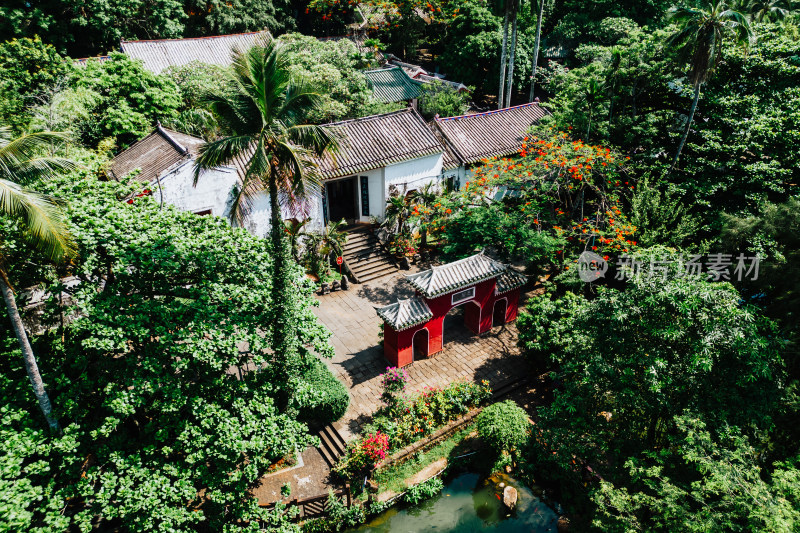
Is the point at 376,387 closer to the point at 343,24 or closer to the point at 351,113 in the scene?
the point at 351,113

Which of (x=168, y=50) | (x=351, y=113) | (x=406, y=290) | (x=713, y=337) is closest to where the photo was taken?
(x=713, y=337)

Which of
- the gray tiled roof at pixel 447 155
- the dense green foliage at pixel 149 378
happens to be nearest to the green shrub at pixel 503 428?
the dense green foliage at pixel 149 378

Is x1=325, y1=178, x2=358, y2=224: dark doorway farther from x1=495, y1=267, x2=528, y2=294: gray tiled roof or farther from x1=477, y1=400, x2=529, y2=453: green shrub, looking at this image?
x1=477, y1=400, x2=529, y2=453: green shrub

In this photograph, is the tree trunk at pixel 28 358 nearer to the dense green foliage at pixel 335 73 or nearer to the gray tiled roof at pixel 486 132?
the dense green foliage at pixel 335 73

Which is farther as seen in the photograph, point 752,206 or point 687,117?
point 687,117

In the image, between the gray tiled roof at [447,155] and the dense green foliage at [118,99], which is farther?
the gray tiled roof at [447,155]

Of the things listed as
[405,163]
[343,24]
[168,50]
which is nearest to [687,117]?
[405,163]

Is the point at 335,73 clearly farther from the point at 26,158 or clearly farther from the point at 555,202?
the point at 26,158
